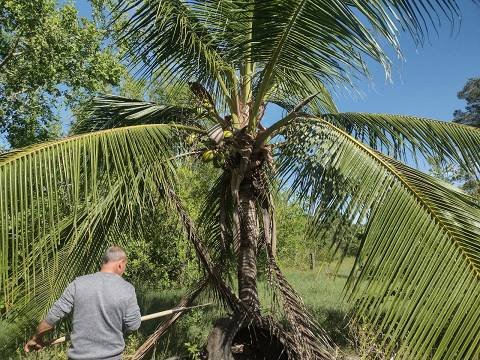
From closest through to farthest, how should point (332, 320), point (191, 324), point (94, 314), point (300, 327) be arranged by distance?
point (94, 314), point (300, 327), point (191, 324), point (332, 320)

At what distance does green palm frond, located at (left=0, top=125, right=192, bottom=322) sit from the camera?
9.41 feet

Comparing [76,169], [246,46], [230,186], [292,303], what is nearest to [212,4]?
[246,46]

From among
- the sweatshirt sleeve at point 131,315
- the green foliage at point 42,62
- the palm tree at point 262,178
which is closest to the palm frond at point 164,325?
the palm tree at point 262,178

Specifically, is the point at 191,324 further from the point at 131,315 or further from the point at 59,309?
the point at 59,309

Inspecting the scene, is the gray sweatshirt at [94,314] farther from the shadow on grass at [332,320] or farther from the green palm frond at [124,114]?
the shadow on grass at [332,320]

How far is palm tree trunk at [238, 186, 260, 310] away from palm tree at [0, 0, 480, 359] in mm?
15

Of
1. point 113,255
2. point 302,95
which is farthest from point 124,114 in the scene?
point 113,255

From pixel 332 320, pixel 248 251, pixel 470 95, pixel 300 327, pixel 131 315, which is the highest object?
pixel 470 95

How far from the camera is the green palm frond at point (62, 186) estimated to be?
9.41 ft

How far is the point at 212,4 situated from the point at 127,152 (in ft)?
6.83

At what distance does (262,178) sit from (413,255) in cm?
247

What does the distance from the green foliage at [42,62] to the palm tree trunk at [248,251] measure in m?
6.61

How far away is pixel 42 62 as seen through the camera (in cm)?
988

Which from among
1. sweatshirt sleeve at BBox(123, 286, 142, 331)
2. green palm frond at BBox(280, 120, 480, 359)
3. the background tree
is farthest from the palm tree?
the background tree
